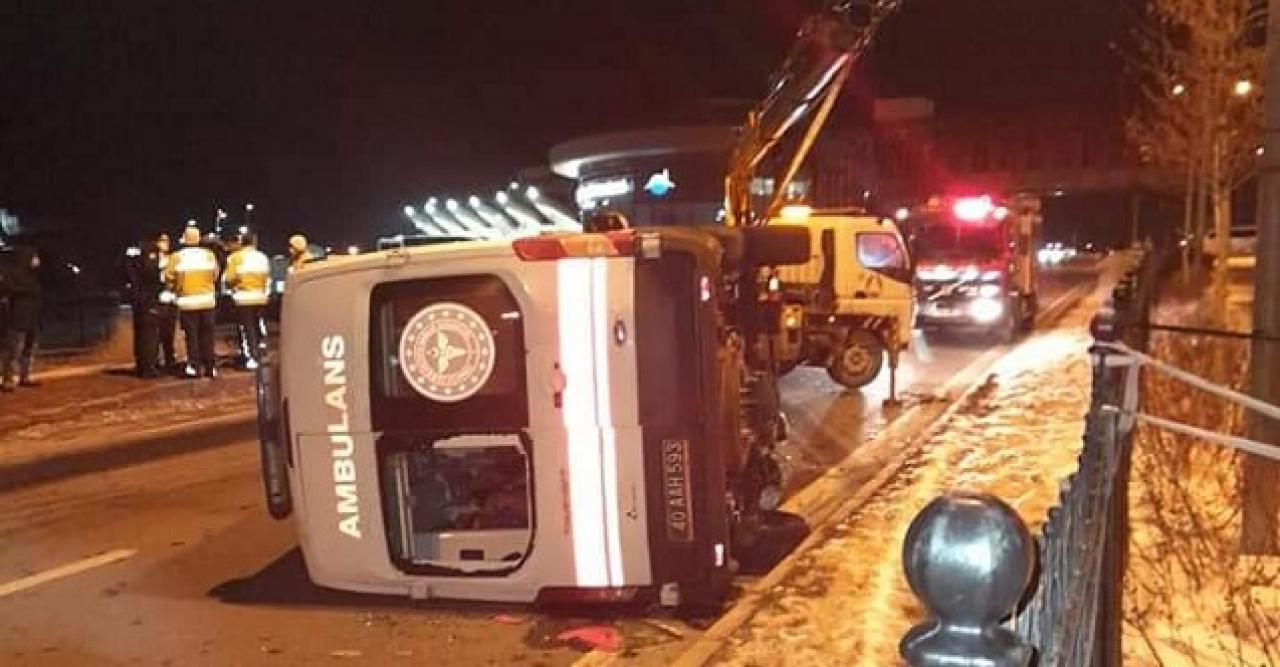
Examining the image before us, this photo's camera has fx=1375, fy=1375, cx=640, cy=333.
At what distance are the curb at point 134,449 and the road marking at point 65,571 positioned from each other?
268cm

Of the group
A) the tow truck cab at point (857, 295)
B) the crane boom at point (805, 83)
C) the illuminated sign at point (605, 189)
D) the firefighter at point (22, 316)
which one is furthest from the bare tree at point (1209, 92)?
the illuminated sign at point (605, 189)

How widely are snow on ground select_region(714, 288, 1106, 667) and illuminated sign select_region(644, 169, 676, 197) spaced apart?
1322 inches

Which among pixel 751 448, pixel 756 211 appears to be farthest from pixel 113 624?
pixel 756 211

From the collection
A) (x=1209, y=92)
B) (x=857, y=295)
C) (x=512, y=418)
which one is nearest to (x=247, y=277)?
(x=857, y=295)

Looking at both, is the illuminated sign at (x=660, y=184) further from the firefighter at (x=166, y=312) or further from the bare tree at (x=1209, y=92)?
the firefighter at (x=166, y=312)

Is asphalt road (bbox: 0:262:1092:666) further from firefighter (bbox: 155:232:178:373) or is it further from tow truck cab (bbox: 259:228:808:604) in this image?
firefighter (bbox: 155:232:178:373)

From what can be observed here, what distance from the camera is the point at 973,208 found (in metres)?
22.5

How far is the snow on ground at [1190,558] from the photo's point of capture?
591 centimetres

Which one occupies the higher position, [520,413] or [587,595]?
[520,413]

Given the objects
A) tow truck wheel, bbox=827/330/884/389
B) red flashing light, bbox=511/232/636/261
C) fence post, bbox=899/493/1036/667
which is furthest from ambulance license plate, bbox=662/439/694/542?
tow truck wheel, bbox=827/330/884/389

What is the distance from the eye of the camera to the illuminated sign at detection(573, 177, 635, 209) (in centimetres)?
5447

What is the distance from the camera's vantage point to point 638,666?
20.0 ft

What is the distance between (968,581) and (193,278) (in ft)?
53.1

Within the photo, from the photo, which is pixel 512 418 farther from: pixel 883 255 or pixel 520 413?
pixel 883 255
